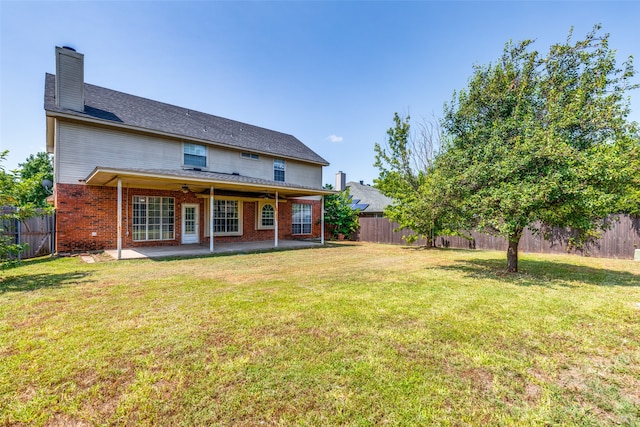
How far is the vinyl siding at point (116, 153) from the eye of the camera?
10.6 metres

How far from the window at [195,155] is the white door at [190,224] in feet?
6.77

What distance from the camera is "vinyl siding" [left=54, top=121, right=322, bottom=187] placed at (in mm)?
10578

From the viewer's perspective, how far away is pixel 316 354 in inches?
118

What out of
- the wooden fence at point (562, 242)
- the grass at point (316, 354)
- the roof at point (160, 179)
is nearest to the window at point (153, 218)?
the roof at point (160, 179)

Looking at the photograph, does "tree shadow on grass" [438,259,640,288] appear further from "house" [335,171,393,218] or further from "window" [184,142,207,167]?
"house" [335,171,393,218]

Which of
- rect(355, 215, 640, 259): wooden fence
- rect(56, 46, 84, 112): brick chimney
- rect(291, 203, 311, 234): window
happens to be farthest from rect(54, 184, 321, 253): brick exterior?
rect(355, 215, 640, 259): wooden fence

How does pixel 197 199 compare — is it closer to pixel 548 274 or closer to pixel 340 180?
pixel 548 274

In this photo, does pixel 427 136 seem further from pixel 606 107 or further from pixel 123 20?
pixel 123 20

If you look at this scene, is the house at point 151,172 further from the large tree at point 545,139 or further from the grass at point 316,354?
the large tree at point 545,139

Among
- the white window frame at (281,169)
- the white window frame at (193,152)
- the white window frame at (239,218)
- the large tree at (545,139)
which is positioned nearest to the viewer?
the large tree at (545,139)

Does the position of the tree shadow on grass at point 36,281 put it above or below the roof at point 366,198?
below

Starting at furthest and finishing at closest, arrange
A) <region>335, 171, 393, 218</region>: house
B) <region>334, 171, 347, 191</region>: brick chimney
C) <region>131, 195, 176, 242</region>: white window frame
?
<region>334, 171, 347, 191</region>: brick chimney, <region>335, 171, 393, 218</region>: house, <region>131, 195, 176, 242</region>: white window frame

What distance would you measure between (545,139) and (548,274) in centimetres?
384

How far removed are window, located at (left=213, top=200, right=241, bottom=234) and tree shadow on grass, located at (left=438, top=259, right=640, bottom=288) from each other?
10.5m
